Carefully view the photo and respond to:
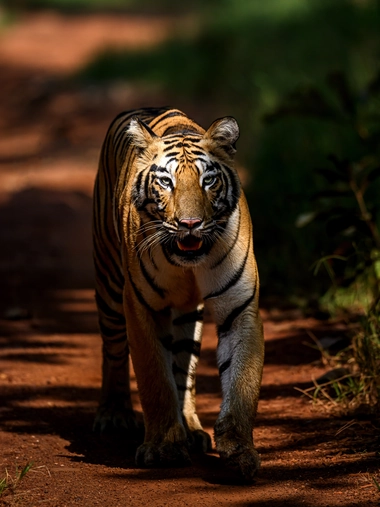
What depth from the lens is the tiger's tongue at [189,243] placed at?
12.8ft

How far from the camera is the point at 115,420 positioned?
4855 mm

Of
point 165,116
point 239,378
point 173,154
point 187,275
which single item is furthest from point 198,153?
point 239,378

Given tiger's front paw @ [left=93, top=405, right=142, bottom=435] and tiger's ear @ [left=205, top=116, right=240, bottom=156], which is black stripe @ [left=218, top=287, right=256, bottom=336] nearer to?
tiger's ear @ [left=205, top=116, right=240, bottom=156]

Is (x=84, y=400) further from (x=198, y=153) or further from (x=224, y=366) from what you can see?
(x=198, y=153)

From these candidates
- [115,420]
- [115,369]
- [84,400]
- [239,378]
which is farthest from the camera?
[84,400]

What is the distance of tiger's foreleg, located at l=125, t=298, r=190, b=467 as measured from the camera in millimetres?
4145

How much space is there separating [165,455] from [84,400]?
50.8 inches

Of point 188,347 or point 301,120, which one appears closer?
point 188,347

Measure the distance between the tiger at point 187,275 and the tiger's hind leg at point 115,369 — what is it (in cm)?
45

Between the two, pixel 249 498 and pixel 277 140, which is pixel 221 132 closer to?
pixel 249 498

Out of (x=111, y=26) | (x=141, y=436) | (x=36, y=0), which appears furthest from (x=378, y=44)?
(x=36, y=0)

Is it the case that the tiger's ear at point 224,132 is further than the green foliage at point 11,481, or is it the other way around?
the tiger's ear at point 224,132

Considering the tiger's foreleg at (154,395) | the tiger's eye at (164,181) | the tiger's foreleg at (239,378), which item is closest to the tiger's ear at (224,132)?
the tiger's eye at (164,181)

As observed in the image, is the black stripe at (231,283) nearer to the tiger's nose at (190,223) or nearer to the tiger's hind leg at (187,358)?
the tiger's nose at (190,223)
